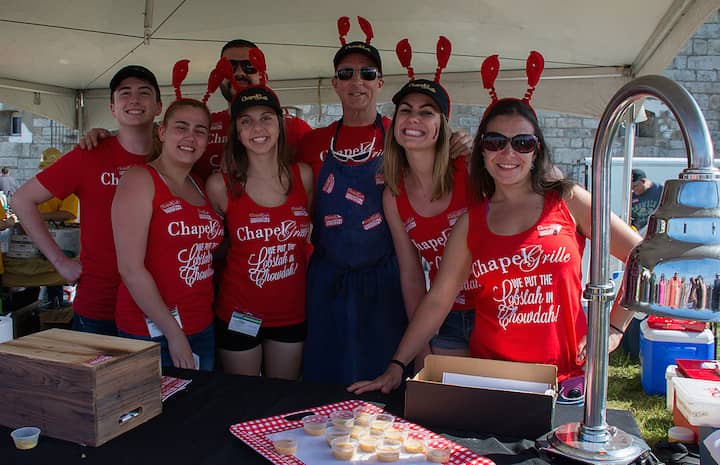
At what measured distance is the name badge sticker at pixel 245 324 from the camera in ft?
7.84

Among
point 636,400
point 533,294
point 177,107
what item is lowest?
point 636,400

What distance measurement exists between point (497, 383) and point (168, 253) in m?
1.28

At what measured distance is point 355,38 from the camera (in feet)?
14.0

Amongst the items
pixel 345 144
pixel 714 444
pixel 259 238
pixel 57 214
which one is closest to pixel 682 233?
pixel 714 444

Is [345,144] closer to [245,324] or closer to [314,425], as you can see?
[245,324]

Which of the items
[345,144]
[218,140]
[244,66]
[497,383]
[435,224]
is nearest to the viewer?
[497,383]

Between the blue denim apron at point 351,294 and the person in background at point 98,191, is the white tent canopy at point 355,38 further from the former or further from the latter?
the blue denim apron at point 351,294

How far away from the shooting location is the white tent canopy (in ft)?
11.5

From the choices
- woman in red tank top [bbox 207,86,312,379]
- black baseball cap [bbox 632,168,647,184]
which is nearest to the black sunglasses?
woman in red tank top [bbox 207,86,312,379]

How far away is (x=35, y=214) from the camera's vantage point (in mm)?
2705

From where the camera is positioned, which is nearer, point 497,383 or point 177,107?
point 497,383

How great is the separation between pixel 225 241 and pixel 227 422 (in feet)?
4.37

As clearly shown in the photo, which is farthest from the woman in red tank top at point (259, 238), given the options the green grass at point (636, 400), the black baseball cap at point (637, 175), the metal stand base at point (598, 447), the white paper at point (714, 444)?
the black baseball cap at point (637, 175)

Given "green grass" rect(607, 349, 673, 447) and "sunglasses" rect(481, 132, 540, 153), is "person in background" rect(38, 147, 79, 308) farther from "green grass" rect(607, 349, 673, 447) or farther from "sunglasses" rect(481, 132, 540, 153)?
"green grass" rect(607, 349, 673, 447)
